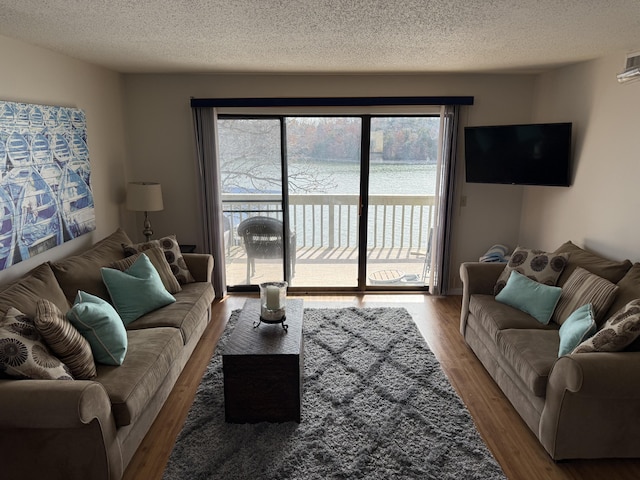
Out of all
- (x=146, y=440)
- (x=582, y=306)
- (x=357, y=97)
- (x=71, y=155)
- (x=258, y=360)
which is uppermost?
(x=357, y=97)

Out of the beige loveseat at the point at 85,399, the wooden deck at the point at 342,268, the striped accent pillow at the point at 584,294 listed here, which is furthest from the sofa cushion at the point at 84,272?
the striped accent pillow at the point at 584,294

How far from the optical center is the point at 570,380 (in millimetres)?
2279

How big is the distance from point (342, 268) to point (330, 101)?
1.92 metres

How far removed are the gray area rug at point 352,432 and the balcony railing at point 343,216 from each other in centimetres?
178

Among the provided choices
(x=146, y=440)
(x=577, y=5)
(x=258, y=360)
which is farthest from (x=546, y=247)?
(x=146, y=440)

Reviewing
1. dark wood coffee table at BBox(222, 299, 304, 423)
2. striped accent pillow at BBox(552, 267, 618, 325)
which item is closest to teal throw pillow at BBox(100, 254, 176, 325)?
dark wood coffee table at BBox(222, 299, 304, 423)

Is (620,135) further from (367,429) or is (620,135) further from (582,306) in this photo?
(367,429)

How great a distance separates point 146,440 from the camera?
265 centimetres

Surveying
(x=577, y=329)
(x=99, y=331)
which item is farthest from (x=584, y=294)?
(x=99, y=331)

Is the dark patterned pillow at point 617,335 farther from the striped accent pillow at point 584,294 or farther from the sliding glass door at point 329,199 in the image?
the sliding glass door at point 329,199

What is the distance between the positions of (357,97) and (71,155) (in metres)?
2.75

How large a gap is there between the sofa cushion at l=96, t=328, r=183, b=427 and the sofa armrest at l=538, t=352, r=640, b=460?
226 centimetres

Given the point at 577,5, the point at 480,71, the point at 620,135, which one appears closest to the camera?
the point at 577,5

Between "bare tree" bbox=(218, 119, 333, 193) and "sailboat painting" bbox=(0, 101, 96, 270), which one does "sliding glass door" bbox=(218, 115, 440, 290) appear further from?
"sailboat painting" bbox=(0, 101, 96, 270)
